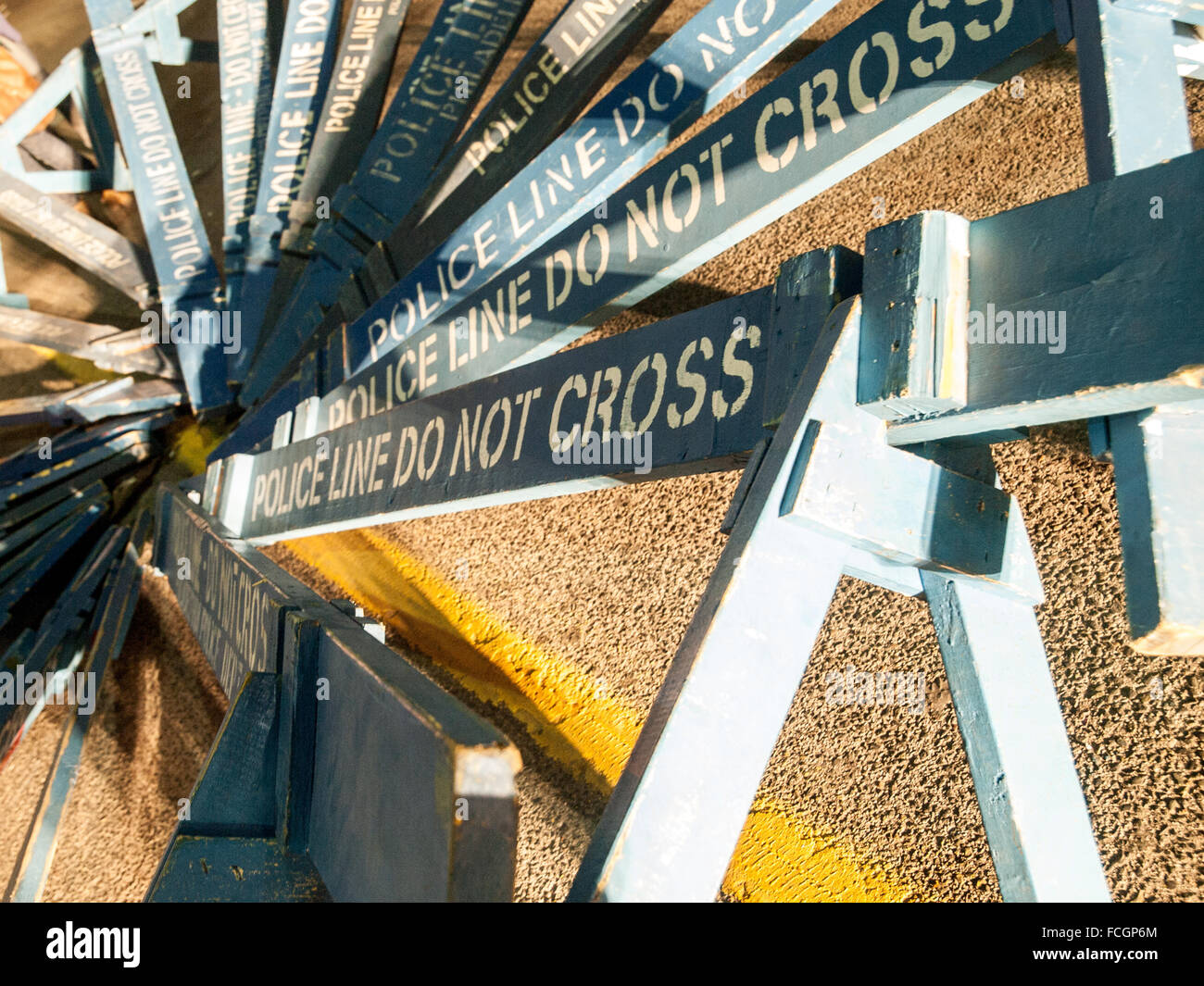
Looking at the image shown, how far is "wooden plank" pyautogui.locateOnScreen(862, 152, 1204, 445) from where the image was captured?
3.33 feet

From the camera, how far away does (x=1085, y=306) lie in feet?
3.62

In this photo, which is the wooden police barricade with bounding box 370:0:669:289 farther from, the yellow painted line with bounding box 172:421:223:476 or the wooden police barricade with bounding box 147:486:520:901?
the wooden police barricade with bounding box 147:486:520:901

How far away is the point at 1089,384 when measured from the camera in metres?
1.07

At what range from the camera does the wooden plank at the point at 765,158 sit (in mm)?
1717

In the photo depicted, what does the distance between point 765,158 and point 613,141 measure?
3.25ft

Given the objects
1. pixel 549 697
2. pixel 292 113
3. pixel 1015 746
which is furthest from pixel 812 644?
pixel 292 113

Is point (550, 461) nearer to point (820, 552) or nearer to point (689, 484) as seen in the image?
point (820, 552)

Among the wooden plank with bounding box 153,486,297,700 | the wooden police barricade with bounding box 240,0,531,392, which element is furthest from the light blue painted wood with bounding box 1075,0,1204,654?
the wooden police barricade with bounding box 240,0,531,392

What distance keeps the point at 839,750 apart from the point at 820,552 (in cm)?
139

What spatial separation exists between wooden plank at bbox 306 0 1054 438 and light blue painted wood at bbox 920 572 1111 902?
989 mm

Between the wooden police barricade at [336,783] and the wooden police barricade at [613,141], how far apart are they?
4.49 feet

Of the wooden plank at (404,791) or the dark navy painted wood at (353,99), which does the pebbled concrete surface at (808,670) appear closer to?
the wooden plank at (404,791)

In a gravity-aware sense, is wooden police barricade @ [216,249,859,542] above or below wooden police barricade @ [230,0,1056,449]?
below
